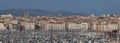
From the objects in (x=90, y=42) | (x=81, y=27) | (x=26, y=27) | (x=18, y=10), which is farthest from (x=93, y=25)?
(x=90, y=42)

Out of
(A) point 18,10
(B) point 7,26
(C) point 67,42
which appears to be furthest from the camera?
(A) point 18,10

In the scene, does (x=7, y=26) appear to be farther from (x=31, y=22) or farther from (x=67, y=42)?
(x=67, y=42)

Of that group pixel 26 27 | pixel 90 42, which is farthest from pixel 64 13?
pixel 90 42

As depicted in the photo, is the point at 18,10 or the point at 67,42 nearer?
the point at 67,42

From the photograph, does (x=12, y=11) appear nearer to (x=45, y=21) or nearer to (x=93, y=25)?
(x=45, y=21)

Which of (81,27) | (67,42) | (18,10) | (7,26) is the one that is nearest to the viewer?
(67,42)

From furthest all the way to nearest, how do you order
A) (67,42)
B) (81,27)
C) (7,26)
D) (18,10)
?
1. (18,10)
2. (81,27)
3. (7,26)
4. (67,42)

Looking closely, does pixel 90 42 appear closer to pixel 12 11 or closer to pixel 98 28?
pixel 98 28

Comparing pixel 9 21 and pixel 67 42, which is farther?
pixel 9 21

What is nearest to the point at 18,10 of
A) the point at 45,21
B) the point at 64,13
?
the point at 64,13
